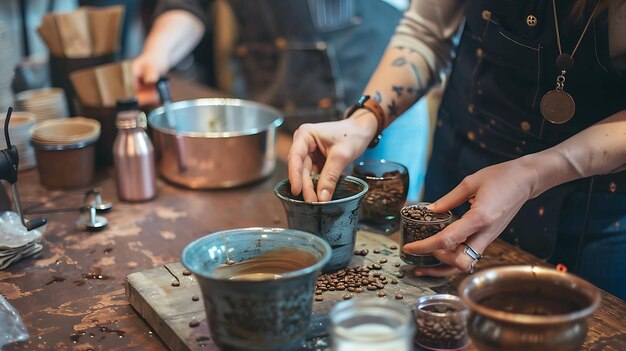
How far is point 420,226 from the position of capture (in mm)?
1540

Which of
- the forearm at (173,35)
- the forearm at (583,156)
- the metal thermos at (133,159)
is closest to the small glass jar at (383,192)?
the forearm at (583,156)

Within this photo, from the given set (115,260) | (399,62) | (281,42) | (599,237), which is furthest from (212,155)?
(281,42)

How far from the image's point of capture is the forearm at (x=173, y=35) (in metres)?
2.62

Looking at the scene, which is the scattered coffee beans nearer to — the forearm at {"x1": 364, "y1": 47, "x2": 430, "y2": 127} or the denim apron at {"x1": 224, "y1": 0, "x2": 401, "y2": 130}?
the forearm at {"x1": 364, "y1": 47, "x2": 430, "y2": 127}

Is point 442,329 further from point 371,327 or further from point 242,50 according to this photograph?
point 242,50

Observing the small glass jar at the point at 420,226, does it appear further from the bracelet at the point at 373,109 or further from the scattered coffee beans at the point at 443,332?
the bracelet at the point at 373,109

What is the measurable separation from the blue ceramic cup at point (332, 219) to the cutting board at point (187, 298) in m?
0.06

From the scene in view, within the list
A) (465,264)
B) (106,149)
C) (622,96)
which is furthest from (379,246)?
(106,149)

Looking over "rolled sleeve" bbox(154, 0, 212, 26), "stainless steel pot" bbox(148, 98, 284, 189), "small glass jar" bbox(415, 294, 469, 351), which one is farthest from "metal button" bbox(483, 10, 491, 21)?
"rolled sleeve" bbox(154, 0, 212, 26)

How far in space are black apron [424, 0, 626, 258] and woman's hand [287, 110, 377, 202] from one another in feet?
1.00

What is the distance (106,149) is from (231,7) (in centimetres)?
119

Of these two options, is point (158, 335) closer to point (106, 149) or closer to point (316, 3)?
point (106, 149)

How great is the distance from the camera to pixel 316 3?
2996 mm

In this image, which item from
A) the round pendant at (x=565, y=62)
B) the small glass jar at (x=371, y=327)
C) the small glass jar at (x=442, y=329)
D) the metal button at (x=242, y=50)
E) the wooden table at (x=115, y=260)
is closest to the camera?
the small glass jar at (x=371, y=327)
